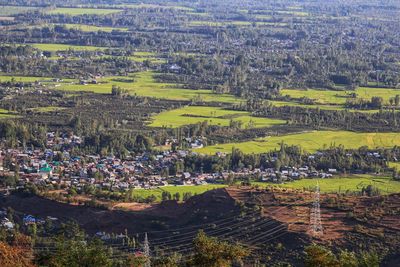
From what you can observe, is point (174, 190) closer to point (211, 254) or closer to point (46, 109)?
point (211, 254)

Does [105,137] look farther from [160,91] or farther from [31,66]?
[31,66]

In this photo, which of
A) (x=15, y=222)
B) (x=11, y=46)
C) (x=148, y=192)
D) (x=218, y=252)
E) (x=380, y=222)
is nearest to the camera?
(x=218, y=252)

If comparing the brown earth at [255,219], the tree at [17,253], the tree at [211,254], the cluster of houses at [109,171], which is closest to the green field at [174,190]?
the cluster of houses at [109,171]

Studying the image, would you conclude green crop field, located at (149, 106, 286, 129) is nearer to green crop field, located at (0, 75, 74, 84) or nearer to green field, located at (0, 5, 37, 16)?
green crop field, located at (0, 75, 74, 84)

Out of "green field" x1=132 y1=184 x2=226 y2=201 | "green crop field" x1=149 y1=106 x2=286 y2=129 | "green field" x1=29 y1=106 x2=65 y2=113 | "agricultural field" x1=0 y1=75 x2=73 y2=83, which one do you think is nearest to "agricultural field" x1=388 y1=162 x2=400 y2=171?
"green field" x1=132 y1=184 x2=226 y2=201

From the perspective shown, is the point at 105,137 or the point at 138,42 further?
the point at 138,42

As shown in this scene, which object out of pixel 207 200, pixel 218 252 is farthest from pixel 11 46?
pixel 218 252
